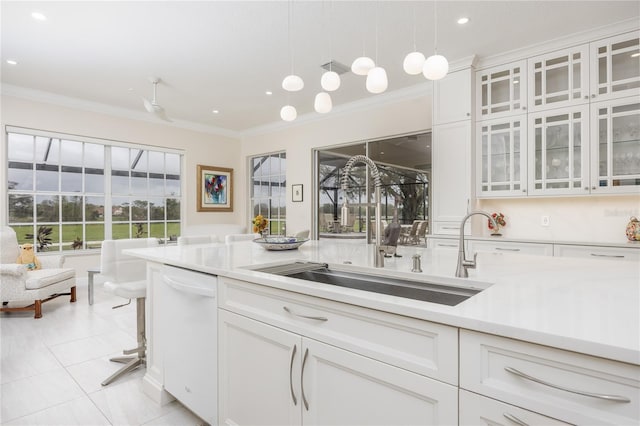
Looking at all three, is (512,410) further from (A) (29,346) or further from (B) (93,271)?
(B) (93,271)

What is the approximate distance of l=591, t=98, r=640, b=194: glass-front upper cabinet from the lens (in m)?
2.83

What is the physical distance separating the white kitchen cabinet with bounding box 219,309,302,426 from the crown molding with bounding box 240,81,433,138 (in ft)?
12.5

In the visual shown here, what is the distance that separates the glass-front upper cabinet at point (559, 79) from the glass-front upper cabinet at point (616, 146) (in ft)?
0.72

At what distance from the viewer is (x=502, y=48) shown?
334 centimetres

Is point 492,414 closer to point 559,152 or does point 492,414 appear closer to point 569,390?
point 569,390

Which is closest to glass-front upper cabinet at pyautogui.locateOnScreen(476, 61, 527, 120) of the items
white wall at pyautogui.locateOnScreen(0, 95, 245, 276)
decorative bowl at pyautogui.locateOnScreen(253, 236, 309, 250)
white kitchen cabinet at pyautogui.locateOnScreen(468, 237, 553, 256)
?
white kitchen cabinet at pyautogui.locateOnScreen(468, 237, 553, 256)

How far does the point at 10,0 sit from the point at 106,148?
9.77ft

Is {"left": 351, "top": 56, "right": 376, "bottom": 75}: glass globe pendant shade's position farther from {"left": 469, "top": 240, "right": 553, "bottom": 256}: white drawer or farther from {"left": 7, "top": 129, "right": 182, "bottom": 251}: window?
{"left": 7, "top": 129, "right": 182, "bottom": 251}: window

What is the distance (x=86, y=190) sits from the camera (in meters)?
5.14

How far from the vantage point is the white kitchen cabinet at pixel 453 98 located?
358cm

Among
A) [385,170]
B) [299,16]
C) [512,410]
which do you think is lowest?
[512,410]

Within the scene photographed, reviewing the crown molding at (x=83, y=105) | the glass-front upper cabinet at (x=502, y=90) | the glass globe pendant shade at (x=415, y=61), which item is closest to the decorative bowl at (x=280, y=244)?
the glass globe pendant shade at (x=415, y=61)

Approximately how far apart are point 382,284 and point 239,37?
275 centimetres

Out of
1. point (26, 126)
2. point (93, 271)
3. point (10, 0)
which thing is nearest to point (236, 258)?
point (10, 0)
